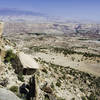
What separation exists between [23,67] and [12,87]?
3.25m

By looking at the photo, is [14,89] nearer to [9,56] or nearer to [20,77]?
[20,77]

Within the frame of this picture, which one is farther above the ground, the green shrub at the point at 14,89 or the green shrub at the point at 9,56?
the green shrub at the point at 9,56

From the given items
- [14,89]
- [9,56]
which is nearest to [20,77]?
[14,89]

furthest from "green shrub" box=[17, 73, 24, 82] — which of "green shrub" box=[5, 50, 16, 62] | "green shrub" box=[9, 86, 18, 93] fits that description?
"green shrub" box=[5, 50, 16, 62]

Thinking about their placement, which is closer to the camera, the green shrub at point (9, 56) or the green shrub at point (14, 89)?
the green shrub at point (14, 89)

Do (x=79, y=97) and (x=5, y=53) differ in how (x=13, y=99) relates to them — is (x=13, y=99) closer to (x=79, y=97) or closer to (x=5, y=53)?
(x=5, y=53)

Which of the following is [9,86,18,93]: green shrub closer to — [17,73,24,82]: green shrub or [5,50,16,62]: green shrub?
[17,73,24,82]: green shrub

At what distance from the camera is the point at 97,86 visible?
3048 centimetres

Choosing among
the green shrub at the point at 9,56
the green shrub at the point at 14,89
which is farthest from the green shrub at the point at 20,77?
the green shrub at the point at 9,56

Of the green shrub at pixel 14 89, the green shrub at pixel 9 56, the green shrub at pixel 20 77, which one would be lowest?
the green shrub at pixel 14 89

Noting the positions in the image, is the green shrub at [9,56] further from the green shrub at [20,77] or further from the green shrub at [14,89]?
the green shrub at [14,89]

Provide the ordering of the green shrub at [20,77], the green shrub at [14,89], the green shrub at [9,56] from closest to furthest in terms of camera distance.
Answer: the green shrub at [14,89]
the green shrub at [20,77]
the green shrub at [9,56]

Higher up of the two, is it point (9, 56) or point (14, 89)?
point (9, 56)

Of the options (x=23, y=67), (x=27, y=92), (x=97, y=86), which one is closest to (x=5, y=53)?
(x=23, y=67)
